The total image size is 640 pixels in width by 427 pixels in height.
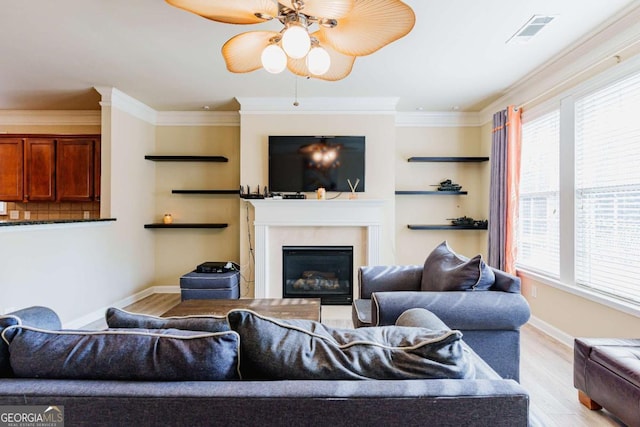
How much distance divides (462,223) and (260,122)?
3111 mm

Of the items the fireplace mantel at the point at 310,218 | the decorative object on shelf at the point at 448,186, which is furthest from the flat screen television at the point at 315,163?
the decorative object on shelf at the point at 448,186

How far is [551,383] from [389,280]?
1.30 meters

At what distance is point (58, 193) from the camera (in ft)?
14.4

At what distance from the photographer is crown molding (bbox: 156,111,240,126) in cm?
475

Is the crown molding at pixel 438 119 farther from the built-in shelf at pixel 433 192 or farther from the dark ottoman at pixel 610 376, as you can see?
the dark ottoman at pixel 610 376

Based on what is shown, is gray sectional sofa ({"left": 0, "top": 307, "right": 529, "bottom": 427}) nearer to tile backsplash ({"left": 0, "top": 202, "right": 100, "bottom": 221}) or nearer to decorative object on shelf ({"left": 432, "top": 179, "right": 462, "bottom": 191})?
decorative object on shelf ({"left": 432, "top": 179, "right": 462, "bottom": 191})

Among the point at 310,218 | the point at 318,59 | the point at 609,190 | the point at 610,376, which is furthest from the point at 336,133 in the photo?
the point at 610,376

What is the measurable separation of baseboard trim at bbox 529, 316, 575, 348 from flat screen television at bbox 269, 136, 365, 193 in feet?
7.96

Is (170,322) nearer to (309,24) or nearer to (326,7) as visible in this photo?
(326,7)

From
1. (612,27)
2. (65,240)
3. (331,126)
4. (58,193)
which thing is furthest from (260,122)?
(612,27)

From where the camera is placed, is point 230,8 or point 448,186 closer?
point 230,8

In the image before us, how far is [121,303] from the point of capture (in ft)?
13.4

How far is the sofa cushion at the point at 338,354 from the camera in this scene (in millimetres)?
932

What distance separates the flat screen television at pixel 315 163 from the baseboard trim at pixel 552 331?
2427mm
